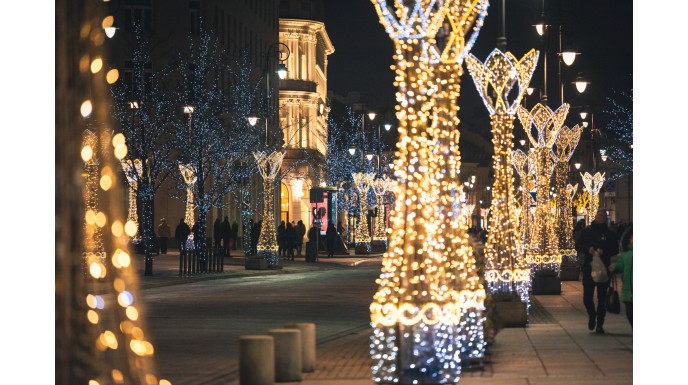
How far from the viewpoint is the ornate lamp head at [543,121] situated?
34.1m

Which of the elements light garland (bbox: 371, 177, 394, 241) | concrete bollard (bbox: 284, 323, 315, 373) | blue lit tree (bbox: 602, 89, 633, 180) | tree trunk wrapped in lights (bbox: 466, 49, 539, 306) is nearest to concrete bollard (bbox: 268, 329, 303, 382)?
concrete bollard (bbox: 284, 323, 315, 373)

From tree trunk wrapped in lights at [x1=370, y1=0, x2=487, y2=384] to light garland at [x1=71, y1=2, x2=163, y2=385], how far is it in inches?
256

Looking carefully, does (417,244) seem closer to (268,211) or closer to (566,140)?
(566,140)

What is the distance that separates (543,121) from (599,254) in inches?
552

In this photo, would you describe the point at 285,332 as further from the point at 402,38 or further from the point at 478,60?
the point at 478,60

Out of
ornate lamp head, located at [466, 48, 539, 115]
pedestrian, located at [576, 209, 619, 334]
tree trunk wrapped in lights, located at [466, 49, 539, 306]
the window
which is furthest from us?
the window

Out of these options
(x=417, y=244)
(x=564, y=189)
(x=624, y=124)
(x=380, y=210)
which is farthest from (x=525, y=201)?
(x=380, y=210)

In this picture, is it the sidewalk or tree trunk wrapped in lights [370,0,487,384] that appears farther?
the sidewalk

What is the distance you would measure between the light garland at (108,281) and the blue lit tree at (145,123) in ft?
113

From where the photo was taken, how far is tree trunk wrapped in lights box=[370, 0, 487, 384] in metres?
12.5

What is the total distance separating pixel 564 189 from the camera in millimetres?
39375

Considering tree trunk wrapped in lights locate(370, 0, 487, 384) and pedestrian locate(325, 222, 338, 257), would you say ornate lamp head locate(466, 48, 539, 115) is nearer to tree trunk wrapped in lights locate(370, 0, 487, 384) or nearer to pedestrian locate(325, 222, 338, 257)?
tree trunk wrapped in lights locate(370, 0, 487, 384)

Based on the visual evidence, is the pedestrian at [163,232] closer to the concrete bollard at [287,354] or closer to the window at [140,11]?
the window at [140,11]
